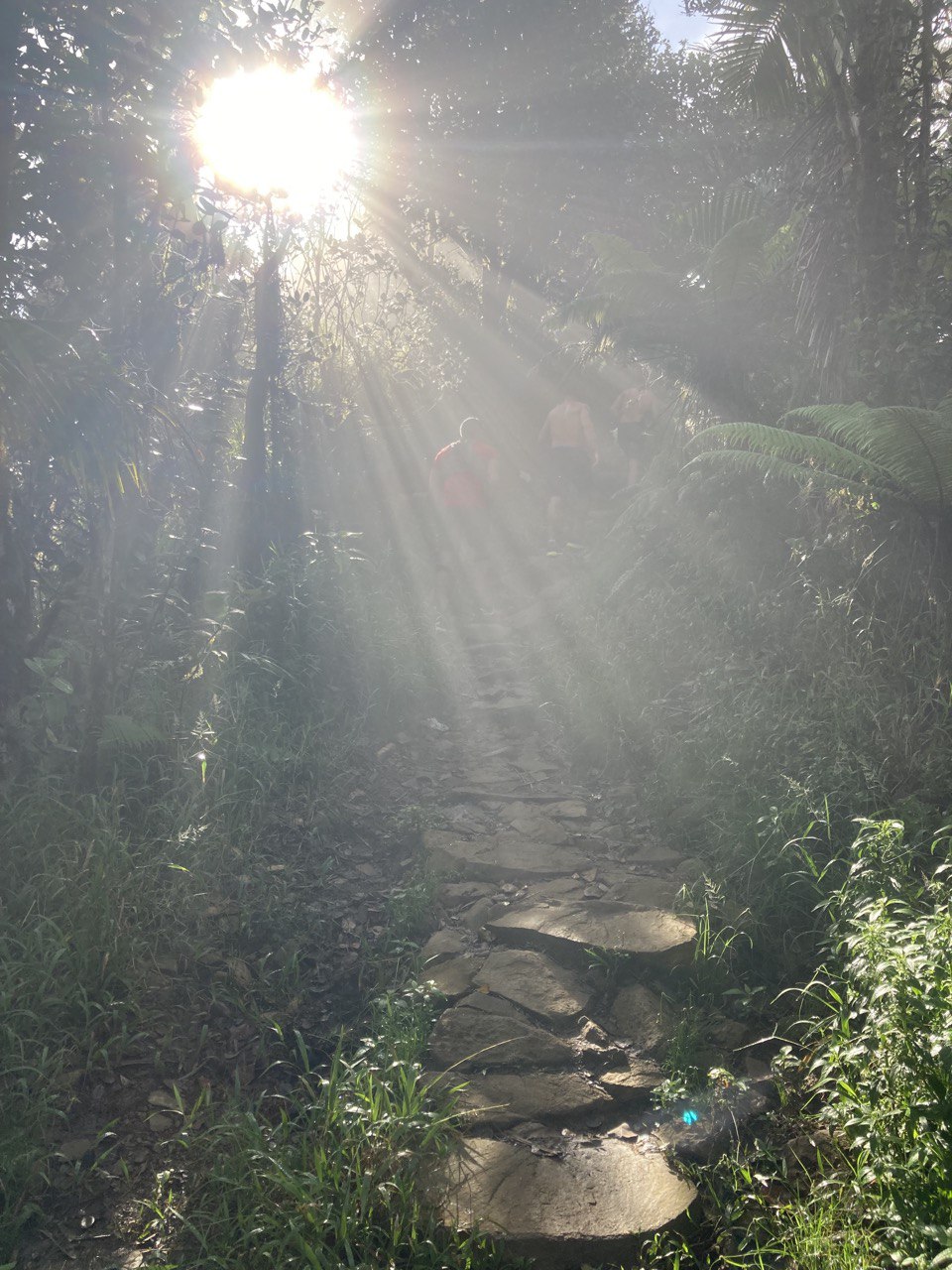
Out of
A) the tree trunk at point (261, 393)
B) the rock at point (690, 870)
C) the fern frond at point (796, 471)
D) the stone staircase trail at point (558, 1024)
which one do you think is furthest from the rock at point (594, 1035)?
the tree trunk at point (261, 393)

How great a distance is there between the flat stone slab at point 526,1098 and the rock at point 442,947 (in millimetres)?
820

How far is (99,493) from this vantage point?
495 cm

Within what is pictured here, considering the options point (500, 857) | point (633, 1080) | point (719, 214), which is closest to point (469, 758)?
point (500, 857)

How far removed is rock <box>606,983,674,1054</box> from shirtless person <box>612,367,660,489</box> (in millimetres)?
8314

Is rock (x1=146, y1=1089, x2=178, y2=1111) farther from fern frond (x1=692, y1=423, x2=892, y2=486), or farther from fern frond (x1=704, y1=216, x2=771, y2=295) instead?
fern frond (x1=704, y1=216, x2=771, y2=295)

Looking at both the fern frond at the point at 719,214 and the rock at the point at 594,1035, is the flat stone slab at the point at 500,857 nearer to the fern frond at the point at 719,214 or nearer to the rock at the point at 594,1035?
the rock at the point at 594,1035

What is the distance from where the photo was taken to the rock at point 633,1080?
11.0 ft

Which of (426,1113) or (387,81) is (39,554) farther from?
(387,81)

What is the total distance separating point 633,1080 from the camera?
3.42 metres

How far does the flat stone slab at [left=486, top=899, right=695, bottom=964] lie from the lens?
397 centimetres

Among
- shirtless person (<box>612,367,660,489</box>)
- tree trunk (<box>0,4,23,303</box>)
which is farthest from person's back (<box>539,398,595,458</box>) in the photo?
tree trunk (<box>0,4,23,303</box>)

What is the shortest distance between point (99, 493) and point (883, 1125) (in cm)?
455

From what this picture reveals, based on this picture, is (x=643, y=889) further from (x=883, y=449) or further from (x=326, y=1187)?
(x=883, y=449)

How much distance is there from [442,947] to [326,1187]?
1589 mm
